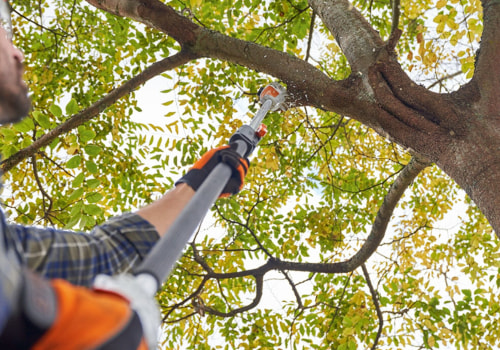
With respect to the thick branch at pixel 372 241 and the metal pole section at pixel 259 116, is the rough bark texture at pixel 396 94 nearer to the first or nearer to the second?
the metal pole section at pixel 259 116

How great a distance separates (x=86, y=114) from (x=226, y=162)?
5.70ft

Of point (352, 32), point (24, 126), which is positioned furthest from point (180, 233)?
point (352, 32)

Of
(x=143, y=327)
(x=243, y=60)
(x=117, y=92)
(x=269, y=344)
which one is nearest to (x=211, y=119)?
(x=117, y=92)

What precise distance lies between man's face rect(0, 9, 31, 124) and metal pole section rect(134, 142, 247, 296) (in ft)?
2.06

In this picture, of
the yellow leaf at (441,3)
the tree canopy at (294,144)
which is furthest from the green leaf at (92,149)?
the yellow leaf at (441,3)

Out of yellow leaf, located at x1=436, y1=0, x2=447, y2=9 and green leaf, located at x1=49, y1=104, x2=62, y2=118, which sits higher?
yellow leaf, located at x1=436, y1=0, x2=447, y2=9

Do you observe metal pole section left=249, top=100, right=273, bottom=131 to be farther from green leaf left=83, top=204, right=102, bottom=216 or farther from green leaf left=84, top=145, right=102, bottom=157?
green leaf left=83, top=204, right=102, bottom=216

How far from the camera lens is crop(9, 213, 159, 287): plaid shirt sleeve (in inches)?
54.4

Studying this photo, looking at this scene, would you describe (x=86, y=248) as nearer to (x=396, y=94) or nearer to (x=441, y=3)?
(x=396, y=94)

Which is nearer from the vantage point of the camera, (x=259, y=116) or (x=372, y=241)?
(x=259, y=116)

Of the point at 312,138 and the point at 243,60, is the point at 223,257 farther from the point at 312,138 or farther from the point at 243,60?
the point at 243,60

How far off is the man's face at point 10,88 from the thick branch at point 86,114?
1.60 m

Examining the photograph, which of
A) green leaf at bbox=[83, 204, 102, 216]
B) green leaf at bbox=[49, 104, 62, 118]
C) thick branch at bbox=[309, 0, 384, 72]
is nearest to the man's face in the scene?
green leaf at bbox=[49, 104, 62, 118]

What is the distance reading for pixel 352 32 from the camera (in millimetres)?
2490
